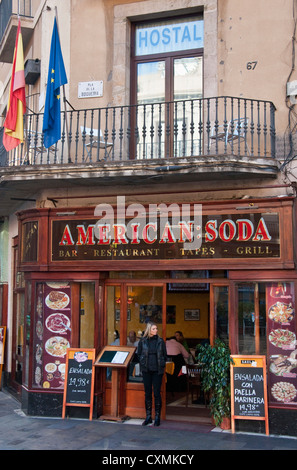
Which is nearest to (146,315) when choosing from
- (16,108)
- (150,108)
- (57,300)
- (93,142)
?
(57,300)

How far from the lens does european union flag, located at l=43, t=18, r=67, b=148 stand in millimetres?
10430

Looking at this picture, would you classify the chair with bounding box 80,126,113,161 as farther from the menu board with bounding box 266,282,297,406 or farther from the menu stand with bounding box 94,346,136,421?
the menu board with bounding box 266,282,297,406

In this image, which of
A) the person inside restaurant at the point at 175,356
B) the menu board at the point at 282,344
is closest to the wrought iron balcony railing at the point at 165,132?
the menu board at the point at 282,344

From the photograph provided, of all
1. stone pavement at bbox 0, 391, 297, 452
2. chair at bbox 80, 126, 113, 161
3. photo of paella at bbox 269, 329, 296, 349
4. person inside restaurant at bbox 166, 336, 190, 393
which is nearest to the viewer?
stone pavement at bbox 0, 391, 297, 452

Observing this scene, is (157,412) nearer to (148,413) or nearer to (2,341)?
(148,413)

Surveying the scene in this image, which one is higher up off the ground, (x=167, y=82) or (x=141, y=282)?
(x=167, y=82)

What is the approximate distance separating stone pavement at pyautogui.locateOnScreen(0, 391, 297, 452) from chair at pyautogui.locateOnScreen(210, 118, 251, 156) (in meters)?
4.66

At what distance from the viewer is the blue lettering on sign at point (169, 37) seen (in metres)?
10.9

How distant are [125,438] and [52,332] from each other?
281 centimetres

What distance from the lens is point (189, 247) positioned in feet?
32.9

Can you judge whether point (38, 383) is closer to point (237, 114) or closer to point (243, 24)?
point (237, 114)

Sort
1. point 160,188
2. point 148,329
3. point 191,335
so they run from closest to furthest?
point 148,329, point 160,188, point 191,335

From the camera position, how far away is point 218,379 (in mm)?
9500

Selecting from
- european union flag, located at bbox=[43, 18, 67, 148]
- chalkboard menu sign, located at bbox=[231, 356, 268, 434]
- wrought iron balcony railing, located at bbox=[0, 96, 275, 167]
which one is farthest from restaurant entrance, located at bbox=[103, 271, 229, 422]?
european union flag, located at bbox=[43, 18, 67, 148]
